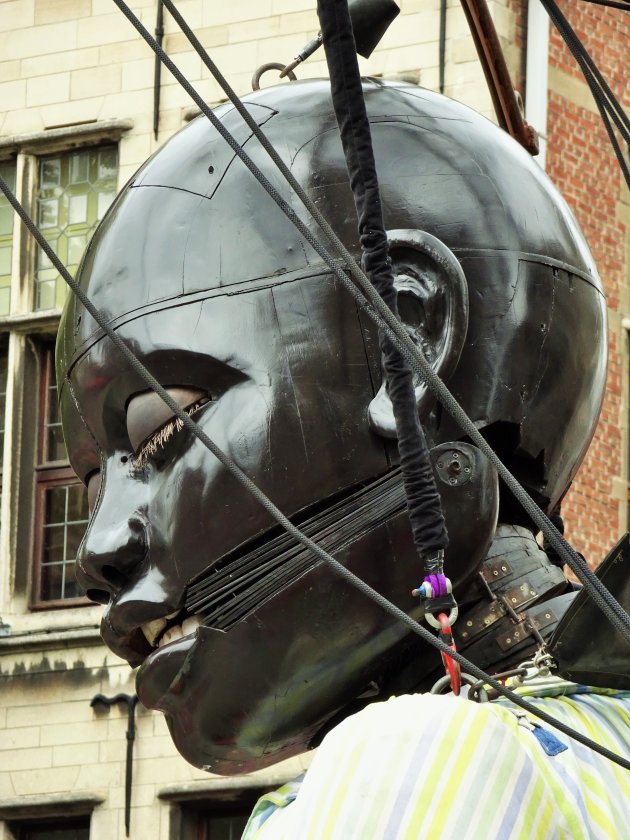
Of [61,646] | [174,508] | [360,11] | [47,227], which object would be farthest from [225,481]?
[47,227]

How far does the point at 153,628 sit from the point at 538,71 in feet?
32.6

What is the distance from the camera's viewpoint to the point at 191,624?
8.16 ft

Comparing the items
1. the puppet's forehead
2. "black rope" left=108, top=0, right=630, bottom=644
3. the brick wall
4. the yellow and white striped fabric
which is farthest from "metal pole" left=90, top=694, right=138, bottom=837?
the yellow and white striped fabric

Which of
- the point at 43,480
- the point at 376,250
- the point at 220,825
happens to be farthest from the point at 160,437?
Result: the point at 43,480

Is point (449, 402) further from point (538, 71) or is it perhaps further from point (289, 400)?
point (538, 71)

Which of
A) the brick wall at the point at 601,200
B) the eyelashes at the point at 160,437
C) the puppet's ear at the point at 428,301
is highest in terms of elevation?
the brick wall at the point at 601,200

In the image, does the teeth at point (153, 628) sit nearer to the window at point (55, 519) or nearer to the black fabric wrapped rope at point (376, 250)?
the black fabric wrapped rope at point (376, 250)

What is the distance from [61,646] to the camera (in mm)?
11375

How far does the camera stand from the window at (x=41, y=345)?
1205 cm

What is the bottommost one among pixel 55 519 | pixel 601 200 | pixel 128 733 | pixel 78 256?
pixel 128 733

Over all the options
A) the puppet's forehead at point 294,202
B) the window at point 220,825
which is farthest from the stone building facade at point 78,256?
the puppet's forehead at point 294,202

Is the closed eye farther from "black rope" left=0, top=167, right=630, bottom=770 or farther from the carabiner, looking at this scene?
the carabiner

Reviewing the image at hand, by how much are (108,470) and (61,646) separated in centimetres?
895

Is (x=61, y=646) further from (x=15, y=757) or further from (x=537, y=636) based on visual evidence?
(x=537, y=636)
